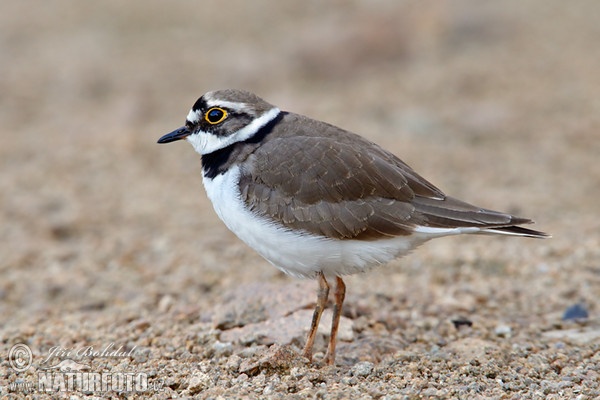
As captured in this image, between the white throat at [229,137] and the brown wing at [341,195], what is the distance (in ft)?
0.89

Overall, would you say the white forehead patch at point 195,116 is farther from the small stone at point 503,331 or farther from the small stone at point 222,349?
the small stone at point 503,331

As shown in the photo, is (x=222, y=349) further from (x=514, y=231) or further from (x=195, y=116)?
(x=514, y=231)

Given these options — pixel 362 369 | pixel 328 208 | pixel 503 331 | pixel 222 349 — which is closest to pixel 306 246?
pixel 328 208

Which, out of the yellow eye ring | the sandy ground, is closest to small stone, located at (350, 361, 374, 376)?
the sandy ground

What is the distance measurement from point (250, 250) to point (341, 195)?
359 centimetres

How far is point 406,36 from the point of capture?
1636 cm

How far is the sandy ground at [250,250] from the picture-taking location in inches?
225

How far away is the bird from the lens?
557cm

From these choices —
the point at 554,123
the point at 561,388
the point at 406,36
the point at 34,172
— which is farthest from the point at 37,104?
the point at 561,388

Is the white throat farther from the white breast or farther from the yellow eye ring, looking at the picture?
the white breast

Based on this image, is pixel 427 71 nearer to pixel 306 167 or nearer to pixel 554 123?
pixel 554 123

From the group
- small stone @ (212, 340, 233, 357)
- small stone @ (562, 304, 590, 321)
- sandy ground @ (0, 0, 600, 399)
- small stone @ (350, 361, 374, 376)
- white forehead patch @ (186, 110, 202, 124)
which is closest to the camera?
small stone @ (350, 361, 374, 376)

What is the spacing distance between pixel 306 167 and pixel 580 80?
1029 cm

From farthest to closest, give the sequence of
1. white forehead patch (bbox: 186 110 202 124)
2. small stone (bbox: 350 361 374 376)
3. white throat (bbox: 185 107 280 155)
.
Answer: white forehead patch (bbox: 186 110 202 124) < white throat (bbox: 185 107 280 155) < small stone (bbox: 350 361 374 376)
